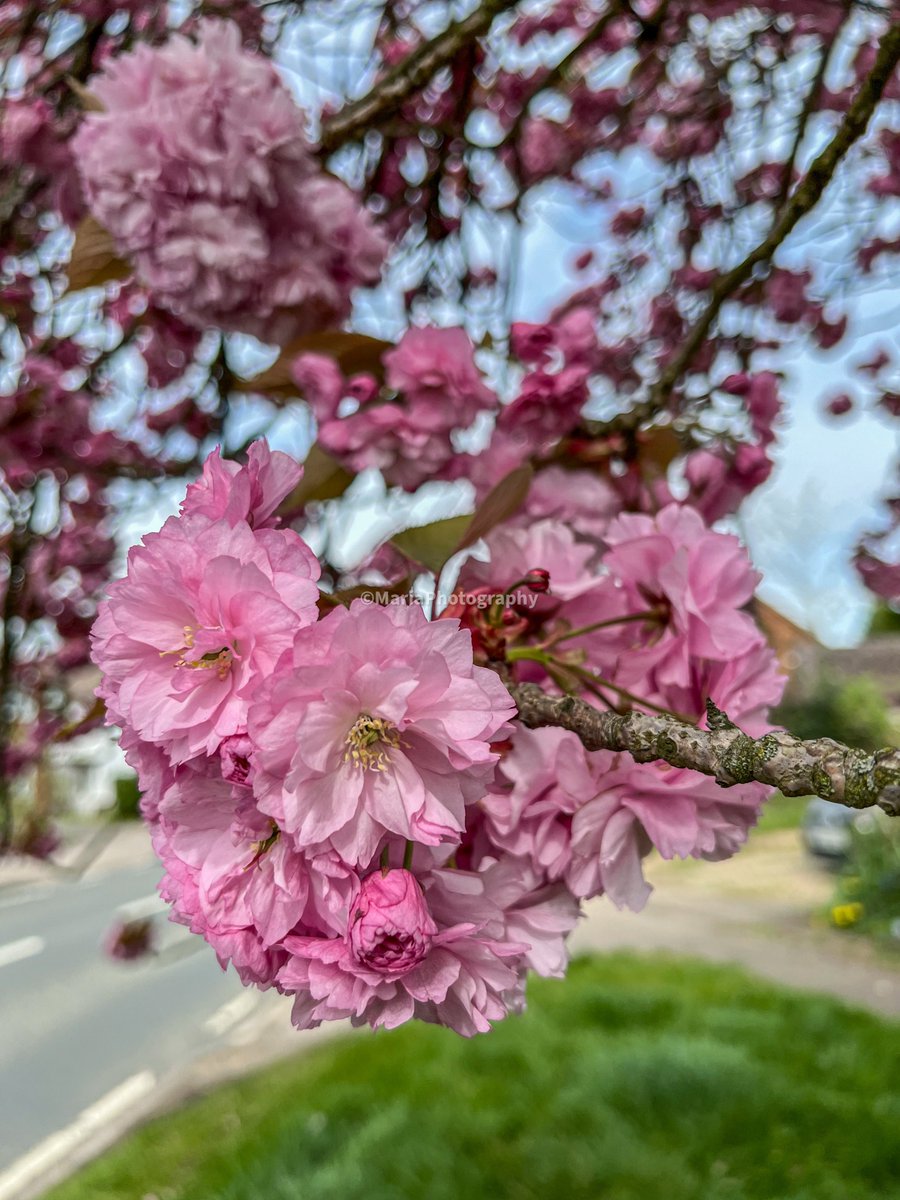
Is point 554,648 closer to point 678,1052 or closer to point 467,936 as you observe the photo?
point 467,936

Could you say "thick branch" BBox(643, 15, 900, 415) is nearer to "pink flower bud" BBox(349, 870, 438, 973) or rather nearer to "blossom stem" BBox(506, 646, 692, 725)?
"blossom stem" BBox(506, 646, 692, 725)

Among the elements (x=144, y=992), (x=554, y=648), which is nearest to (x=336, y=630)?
(x=554, y=648)

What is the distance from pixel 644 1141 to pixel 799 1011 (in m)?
1.76

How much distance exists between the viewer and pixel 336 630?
1.39 feet

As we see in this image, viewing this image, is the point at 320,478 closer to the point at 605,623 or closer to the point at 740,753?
the point at 605,623

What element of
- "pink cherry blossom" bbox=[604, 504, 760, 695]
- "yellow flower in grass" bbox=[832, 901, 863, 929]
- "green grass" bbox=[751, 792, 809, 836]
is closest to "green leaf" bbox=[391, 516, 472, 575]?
"pink cherry blossom" bbox=[604, 504, 760, 695]

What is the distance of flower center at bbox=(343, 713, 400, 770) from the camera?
0.44 m

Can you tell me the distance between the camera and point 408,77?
116 centimetres

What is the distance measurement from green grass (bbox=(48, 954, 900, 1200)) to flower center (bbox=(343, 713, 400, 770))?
312cm

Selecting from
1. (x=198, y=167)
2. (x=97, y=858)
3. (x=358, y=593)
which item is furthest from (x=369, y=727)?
(x=97, y=858)

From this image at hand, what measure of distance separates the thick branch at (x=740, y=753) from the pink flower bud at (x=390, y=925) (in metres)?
0.12

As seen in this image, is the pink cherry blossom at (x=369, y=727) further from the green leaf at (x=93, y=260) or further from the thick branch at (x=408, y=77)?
the thick branch at (x=408, y=77)

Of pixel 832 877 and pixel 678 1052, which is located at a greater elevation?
pixel 678 1052

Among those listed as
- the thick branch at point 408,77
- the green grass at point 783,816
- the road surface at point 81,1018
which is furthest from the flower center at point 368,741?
the green grass at point 783,816
